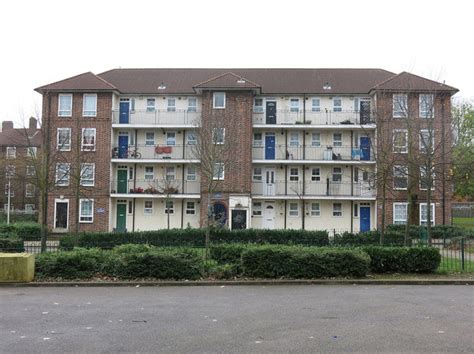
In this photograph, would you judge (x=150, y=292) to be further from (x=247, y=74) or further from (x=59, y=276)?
(x=247, y=74)

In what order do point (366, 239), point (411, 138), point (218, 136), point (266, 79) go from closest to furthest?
point (411, 138)
point (366, 239)
point (218, 136)
point (266, 79)

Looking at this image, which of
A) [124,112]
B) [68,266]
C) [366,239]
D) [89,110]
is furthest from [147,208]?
[68,266]

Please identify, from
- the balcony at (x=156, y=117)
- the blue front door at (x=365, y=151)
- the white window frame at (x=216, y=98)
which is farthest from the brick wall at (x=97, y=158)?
the blue front door at (x=365, y=151)

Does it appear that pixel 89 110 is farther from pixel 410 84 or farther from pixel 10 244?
pixel 410 84

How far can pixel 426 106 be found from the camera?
22.2m

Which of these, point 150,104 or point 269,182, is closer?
point 269,182

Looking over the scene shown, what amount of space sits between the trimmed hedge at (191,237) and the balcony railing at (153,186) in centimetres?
1059

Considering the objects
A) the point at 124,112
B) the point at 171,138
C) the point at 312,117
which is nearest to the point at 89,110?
the point at 124,112

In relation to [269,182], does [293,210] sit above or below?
below

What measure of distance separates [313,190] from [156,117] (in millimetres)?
12434

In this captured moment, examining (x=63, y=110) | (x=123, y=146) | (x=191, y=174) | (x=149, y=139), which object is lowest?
(x=191, y=174)

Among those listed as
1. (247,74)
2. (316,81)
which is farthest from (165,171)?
(316,81)

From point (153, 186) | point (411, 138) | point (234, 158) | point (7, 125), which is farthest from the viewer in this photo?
point (7, 125)

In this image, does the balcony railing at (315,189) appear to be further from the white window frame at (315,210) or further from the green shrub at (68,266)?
the green shrub at (68,266)
